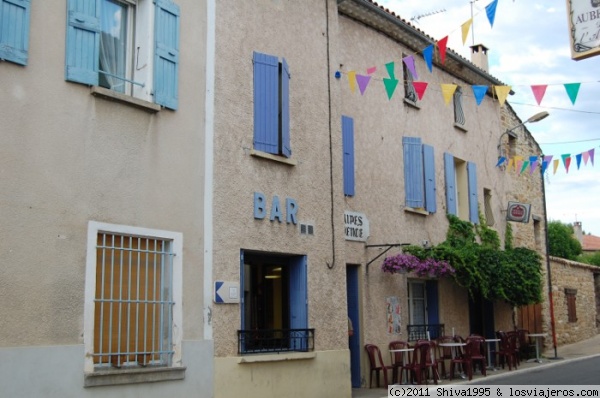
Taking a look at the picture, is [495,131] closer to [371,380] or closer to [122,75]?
[371,380]

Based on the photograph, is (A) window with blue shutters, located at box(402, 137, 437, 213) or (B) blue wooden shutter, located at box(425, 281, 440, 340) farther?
(B) blue wooden shutter, located at box(425, 281, 440, 340)

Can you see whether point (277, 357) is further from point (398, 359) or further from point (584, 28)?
point (584, 28)

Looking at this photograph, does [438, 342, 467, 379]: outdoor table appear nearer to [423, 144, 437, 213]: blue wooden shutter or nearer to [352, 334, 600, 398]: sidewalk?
[352, 334, 600, 398]: sidewalk

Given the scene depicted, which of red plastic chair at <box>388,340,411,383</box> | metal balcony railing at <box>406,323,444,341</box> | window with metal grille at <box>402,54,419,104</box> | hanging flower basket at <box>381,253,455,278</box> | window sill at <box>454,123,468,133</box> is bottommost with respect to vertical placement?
red plastic chair at <box>388,340,411,383</box>

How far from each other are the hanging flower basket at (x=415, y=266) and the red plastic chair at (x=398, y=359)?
4.57ft

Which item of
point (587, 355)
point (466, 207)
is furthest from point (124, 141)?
point (587, 355)

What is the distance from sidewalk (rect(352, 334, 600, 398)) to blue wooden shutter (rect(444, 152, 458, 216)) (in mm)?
3821

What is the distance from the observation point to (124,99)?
26.4 feet

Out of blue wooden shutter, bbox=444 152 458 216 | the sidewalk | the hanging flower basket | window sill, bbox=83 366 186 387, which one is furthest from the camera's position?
blue wooden shutter, bbox=444 152 458 216

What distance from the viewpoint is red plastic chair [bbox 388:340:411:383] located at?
43.5 feet

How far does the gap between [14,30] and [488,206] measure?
14374 millimetres

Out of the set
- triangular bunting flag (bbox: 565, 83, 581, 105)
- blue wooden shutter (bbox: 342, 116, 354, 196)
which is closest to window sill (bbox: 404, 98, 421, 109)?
blue wooden shutter (bbox: 342, 116, 354, 196)

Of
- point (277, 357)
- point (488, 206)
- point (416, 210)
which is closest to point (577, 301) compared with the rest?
point (488, 206)

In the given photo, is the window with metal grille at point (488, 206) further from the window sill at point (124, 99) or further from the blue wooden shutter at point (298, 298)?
the window sill at point (124, 99)
